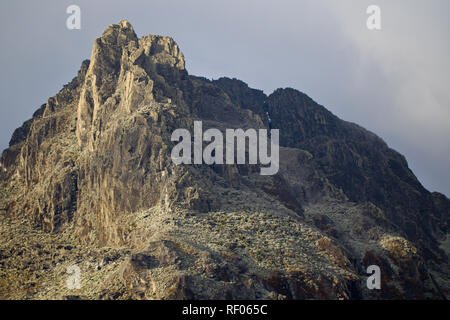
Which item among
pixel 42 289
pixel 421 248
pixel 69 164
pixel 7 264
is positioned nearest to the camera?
pixel 42 289

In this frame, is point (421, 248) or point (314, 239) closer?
point (314, 239)

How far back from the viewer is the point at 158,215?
403ft

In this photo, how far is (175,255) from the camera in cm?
10481

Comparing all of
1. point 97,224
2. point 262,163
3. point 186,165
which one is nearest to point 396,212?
point 262,163

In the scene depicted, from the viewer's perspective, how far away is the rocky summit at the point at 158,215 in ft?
354

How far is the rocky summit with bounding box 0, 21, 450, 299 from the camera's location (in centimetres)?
10788

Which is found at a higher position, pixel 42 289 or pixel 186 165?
pixel 186 165

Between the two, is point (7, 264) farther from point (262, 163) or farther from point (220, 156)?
point (262, 163)
